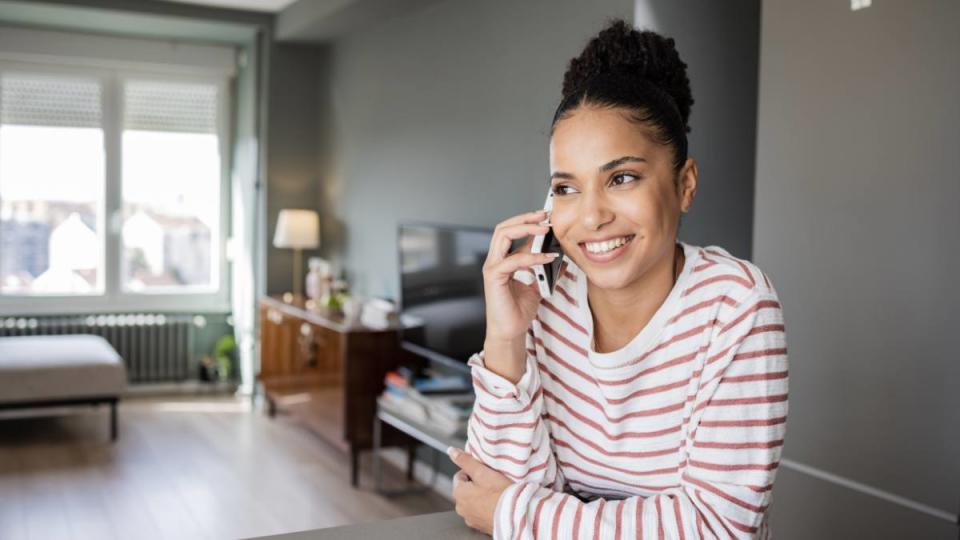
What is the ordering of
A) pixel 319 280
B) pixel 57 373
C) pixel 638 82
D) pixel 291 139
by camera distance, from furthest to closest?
pixel 291 139 < pixel 319 280 < pixel 57 373 < pixel 638 82

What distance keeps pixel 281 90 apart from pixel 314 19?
98 cm

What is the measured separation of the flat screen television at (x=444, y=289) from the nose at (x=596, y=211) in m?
2.40

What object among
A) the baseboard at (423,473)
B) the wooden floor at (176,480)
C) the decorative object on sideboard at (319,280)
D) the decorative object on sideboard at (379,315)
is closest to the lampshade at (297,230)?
the decorative object on sideboard at (319,280)

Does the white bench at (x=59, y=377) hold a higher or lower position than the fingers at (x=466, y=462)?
lower

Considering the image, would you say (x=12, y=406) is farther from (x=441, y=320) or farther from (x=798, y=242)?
(x=798, y=242)

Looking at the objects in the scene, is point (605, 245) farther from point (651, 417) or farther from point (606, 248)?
point (651, 417)

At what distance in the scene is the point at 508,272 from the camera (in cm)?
122

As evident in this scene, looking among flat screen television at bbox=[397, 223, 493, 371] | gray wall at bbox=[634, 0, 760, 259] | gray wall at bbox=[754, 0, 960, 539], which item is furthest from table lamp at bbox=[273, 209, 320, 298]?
gray wall at bbox=[754, 0, 960, 539]

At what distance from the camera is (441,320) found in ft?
13.2

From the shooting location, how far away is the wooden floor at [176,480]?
394 cm

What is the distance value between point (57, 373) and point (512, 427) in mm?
4541

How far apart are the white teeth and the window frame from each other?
616 cm

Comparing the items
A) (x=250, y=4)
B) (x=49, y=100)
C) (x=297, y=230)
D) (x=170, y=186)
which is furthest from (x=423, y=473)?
(x=49, y=100)

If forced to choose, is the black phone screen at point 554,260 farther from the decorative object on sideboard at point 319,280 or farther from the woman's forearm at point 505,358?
the decorative object on sideboard at point 319,280
